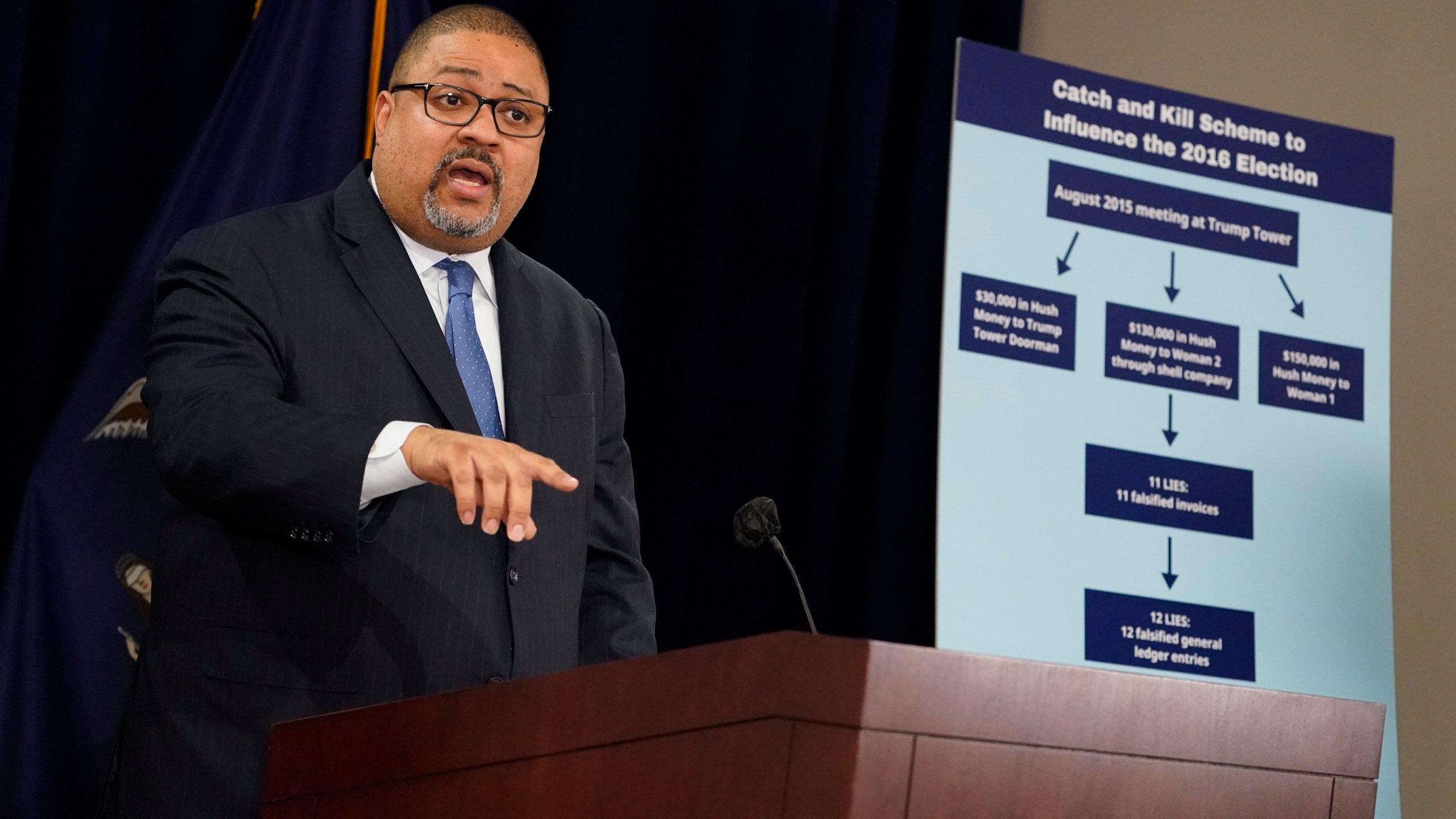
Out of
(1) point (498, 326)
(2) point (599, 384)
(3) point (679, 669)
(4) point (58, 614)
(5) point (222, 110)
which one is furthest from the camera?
(5) point (222, 110)

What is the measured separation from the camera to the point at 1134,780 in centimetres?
131

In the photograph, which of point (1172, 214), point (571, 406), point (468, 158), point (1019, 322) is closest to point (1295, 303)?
point (1172, 214)

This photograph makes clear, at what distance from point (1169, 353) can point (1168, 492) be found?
0.96 feet

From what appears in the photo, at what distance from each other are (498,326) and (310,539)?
664 mm

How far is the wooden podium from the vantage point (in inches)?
47.6

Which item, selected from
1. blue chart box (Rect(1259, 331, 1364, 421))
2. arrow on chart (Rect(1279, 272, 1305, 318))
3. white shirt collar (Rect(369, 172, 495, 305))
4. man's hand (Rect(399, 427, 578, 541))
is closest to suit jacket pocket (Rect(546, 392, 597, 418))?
white shirt collar (Rect(369, 172, 495, 305))

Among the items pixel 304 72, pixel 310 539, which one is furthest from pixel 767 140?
pixel 310 539

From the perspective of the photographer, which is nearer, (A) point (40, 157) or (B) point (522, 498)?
(B) point (522, 498)

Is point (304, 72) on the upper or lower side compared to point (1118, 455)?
upper

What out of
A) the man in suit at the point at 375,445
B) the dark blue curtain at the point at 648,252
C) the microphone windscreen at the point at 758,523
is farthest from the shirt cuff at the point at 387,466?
the dark blue curtain at the point at 648,252

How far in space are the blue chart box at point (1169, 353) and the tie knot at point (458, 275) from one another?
1.43 meters

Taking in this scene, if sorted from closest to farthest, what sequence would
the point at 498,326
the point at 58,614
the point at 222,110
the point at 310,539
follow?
the point at 310,539 < the point at 498,326 < the point at 58,614 < the point at 222,110

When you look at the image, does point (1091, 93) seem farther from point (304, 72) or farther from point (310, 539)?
point (310, 539)

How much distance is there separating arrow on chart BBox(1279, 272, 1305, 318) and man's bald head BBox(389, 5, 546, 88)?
1.72 meters
